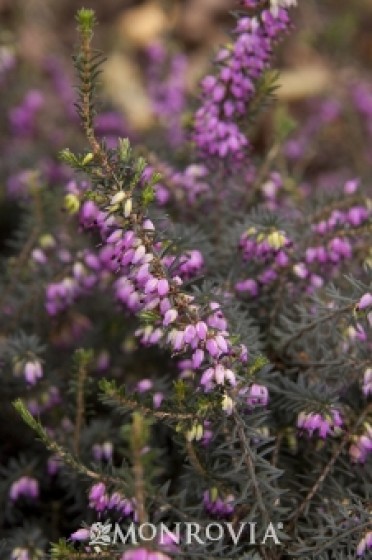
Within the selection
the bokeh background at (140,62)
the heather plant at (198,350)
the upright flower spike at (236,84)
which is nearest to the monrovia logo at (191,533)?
the heather plant at (198,350)

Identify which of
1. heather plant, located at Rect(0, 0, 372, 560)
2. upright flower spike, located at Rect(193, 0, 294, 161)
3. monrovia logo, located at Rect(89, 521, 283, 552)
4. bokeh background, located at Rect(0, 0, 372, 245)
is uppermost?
bokeh background, located at Rect(0, 0, 372, 245)

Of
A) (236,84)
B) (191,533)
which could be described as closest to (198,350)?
(191,533)

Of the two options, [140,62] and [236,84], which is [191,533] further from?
[140,62]

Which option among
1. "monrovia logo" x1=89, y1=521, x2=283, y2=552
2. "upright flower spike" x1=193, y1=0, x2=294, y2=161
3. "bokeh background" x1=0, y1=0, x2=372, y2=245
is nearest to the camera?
"monrovia logo" x1=89, y1=521, x2=283, y2=552

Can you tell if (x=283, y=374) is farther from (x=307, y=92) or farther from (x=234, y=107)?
(x=307, y=92)

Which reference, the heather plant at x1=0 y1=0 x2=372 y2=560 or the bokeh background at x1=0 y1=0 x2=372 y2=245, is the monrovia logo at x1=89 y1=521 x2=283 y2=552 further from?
the bokeh background at x1=0 y1=0 x2=372 y2=245

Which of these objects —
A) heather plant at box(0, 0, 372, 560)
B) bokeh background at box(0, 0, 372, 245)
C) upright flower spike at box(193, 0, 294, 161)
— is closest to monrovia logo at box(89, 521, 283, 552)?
heather plant at box(0, 0, 372, 560)

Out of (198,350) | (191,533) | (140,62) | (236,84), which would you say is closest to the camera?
(198,350)

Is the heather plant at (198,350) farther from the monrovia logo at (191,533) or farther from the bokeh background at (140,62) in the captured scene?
the bokeh background at (140,62)
